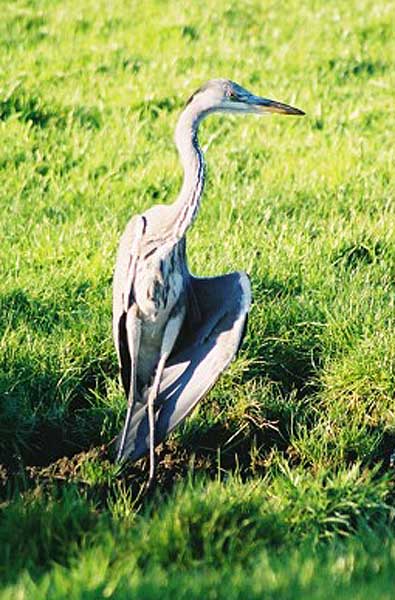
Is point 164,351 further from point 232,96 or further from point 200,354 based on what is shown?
point 232,96

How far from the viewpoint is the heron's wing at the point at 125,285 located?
4.44 meters

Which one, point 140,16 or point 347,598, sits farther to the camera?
point 140,16

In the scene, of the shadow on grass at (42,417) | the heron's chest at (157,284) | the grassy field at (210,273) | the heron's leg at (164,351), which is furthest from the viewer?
the shadow on grass at (42,417)

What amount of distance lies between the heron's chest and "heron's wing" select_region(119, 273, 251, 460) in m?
0.19

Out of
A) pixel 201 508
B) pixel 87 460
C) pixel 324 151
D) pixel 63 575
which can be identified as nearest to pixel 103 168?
pixel 324 151

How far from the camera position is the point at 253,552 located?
3.97 m

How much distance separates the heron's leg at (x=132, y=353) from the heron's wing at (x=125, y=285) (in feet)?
0.06

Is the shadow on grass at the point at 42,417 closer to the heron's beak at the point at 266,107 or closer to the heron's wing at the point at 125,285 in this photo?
the heron's wing at the point at 125,285

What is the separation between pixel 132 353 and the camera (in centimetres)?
448

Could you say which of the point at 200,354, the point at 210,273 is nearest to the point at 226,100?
the point at 200,354

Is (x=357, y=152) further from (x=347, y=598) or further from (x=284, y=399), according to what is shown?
(x=347, y=598)

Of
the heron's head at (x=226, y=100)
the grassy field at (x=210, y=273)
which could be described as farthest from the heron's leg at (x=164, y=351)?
the heron's head at (x=226, y=100)

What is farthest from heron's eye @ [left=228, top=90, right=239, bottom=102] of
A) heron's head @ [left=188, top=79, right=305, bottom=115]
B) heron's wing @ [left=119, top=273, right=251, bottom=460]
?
heron's wing @ [left=119, top=273, right=251, bottom=460]

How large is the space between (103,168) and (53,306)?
1.65 meters
